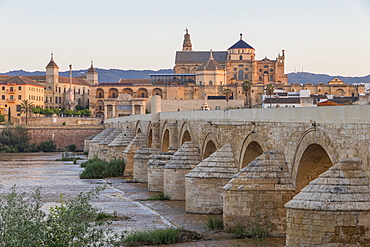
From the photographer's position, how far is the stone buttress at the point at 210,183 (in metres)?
18.4

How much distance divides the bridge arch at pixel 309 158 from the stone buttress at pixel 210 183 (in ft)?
13.5

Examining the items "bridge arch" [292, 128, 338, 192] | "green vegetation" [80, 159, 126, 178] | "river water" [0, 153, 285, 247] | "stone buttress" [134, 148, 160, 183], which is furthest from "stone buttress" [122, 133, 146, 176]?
"bridge arch" [292, 128, 338, 192]

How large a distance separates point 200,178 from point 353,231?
792cm

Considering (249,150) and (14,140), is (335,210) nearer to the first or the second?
(249,150)

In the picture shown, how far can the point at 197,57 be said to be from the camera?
119 metres

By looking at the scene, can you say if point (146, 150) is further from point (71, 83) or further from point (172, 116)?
point (71, 83)

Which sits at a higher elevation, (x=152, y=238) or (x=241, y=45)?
(x=241, y=45)

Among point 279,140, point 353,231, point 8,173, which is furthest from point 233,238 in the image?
point 8,173

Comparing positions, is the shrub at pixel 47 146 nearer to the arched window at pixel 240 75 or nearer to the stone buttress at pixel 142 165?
the stone buttress at pixel 142 165

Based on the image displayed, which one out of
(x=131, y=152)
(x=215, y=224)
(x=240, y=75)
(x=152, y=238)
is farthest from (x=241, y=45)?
(x=152, y=238)

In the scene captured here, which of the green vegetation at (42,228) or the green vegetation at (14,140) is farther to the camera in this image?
the green vegetation at (14,140)

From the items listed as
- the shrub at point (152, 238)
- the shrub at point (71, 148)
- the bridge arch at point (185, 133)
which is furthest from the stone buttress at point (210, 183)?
the shrub at point (71, 148)

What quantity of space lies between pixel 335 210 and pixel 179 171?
11.5 m

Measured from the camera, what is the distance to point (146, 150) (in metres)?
29.6
